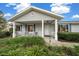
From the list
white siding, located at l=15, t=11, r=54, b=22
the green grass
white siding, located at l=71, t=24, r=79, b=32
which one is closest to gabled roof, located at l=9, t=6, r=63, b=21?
white siding, located at l=15, t=11, r=54, b=22

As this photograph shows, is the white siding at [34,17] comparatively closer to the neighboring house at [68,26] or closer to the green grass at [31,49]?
the neighboring house at [68,26]

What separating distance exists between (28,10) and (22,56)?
20.3 feet

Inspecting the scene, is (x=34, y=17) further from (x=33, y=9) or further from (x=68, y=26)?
(x=68, y=26)

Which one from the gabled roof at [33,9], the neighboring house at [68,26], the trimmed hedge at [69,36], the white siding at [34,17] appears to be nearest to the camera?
the trimmed hedge at [69,36]

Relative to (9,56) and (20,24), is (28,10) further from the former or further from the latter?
(9,56)

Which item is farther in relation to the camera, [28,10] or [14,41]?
[28,10]

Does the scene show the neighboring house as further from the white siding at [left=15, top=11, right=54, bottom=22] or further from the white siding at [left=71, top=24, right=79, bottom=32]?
the white siding at [left=15, top=11, right=54, bottom=22]

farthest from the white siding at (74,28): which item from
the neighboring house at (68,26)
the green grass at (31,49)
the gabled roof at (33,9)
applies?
the green grass at (31,49)

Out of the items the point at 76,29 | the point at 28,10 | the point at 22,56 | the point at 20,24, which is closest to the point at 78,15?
the point at 76,29

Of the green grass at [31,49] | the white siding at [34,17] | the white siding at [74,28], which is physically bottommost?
the green grass at [31,49]

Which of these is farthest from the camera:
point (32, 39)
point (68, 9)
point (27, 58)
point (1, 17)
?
point (1, 17)

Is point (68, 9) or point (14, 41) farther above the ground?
point (68, 9)

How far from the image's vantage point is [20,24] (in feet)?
50.5

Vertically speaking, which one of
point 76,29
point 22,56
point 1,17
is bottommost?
point 22,56
